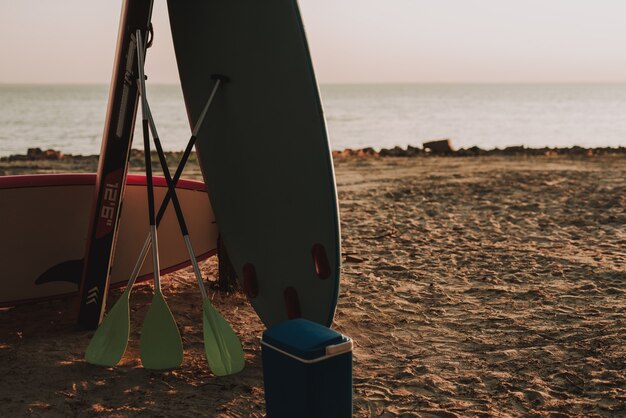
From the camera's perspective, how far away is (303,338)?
2623 millimetres

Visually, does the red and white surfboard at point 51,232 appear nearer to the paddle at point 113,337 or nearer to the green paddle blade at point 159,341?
the paddle at point 113,337

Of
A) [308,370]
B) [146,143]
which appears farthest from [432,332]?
[146,143]

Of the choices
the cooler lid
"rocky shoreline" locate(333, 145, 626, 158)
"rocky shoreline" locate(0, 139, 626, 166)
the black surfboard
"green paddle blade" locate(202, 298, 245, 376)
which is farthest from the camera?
"rocky shoreline" locate(333, 145, 626, 158)

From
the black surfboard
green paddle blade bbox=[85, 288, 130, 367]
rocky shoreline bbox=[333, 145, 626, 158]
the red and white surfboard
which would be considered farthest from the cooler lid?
rocky shoreline bbox=[333, 145, 626, 158]

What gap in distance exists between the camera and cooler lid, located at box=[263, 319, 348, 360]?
2543 millimetres

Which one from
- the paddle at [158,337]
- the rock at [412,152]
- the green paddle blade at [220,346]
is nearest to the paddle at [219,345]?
the green paddle blade at [220,346]

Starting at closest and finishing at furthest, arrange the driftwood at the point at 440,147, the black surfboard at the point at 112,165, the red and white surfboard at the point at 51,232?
the black surfboard at the point at 112,165, the red and white surfboard at the point at 51,232, the driftwood at the point at 440,147

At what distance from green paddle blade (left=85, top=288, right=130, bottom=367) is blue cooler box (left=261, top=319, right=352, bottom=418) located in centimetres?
116

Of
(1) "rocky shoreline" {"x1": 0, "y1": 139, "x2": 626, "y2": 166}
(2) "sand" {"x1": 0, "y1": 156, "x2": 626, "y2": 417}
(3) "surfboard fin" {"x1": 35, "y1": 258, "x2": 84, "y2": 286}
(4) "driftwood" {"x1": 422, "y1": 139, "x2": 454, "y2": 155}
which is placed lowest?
(2) "sand" {"x1": 0, "y1": 156, "x2": 626, "y2": 417}

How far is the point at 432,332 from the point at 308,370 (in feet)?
5.59

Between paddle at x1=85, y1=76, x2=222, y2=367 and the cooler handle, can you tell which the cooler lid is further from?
paddle at x1=85, y1=76, x2=222, y2=367

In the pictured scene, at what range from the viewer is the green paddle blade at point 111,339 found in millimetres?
3555

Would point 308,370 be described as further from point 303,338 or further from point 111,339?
point 111,339

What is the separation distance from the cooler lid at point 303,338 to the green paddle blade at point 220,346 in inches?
31.1
